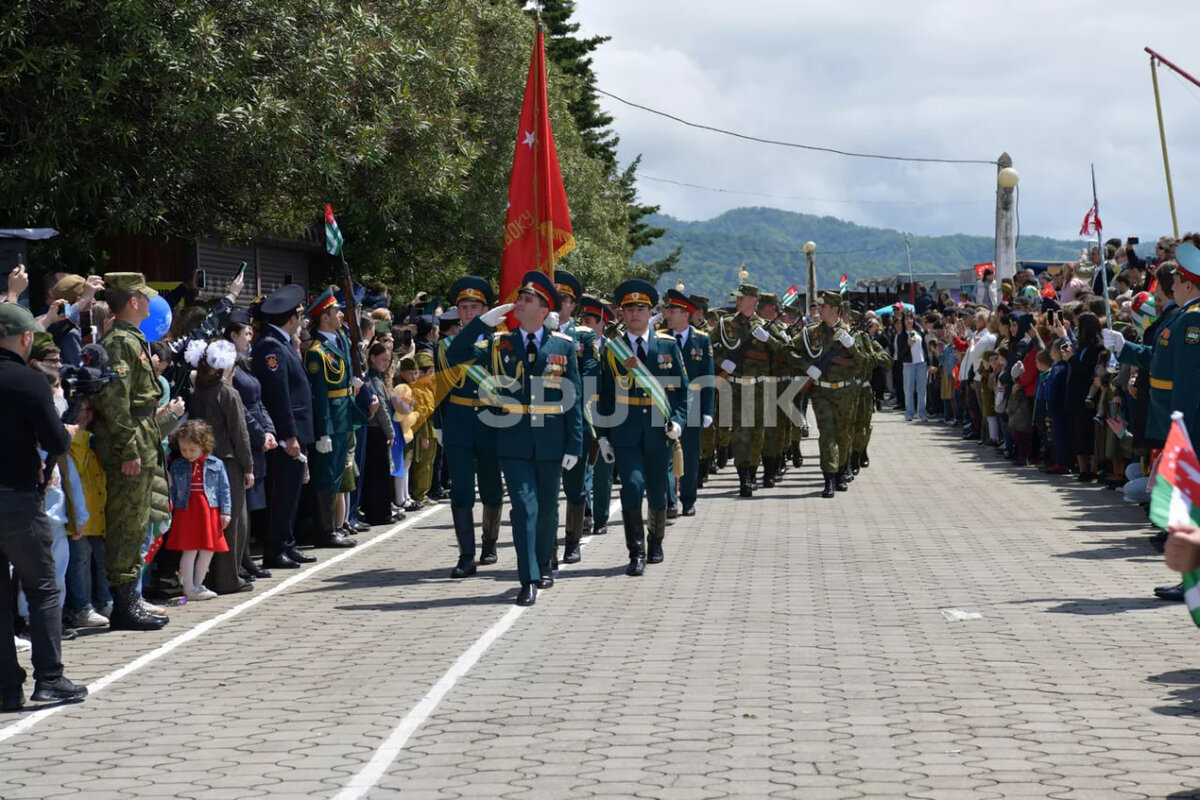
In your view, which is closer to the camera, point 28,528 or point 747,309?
point 28,528

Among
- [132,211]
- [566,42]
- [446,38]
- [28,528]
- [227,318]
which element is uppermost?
[566,42]

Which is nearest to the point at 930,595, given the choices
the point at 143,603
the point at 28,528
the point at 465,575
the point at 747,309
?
the point at 465,575

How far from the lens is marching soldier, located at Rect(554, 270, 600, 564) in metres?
12.6

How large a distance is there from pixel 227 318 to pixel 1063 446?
1164cm

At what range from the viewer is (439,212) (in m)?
32.7

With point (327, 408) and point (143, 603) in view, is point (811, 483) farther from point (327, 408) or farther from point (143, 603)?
point (143, 603)

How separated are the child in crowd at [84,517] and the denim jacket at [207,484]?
1003 millimetres

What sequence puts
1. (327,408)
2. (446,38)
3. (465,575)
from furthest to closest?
(446,38)
(327,408)
(465,575)

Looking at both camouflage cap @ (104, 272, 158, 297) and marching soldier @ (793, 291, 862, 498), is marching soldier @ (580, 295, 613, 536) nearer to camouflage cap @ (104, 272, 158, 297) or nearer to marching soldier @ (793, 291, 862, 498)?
marching soldier @ (793, 291, 862, 498)

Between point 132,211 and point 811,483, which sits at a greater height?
point 132,211

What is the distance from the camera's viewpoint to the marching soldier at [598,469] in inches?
579

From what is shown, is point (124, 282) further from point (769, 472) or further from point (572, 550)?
point (769, 472)

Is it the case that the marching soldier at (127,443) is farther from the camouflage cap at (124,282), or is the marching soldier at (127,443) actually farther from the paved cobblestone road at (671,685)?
the paved cobblestone road at (671,685)

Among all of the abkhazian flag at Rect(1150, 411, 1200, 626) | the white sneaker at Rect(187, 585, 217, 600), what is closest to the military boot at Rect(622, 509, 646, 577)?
the white sneaker at Rect(187, 585, 217, 600)
